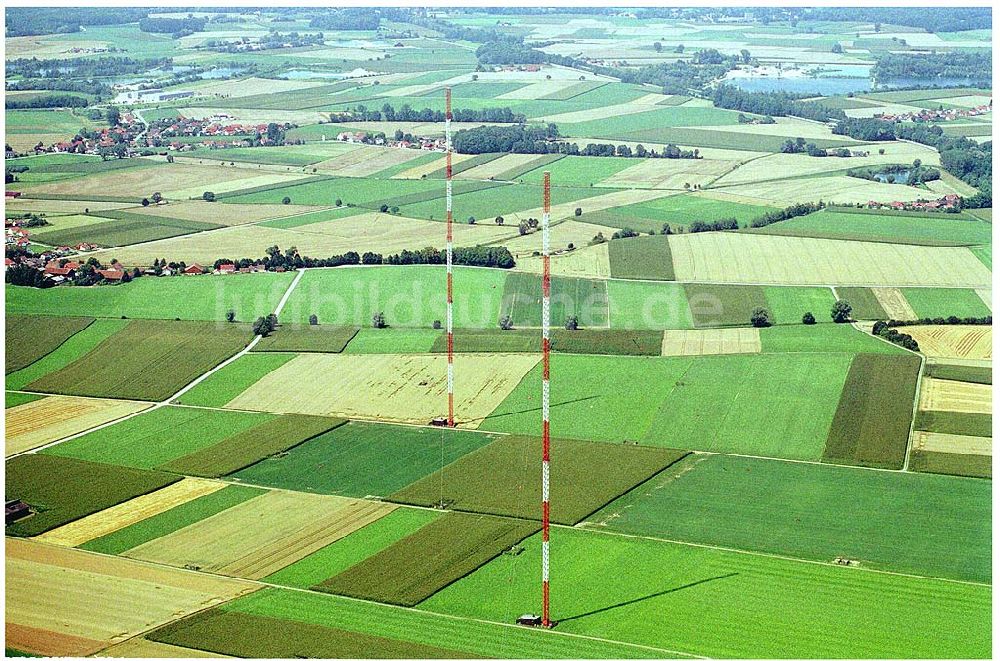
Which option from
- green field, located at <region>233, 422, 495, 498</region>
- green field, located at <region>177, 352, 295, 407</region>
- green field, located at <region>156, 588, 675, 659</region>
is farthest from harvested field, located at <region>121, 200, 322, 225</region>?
green field, located at <region>156, 588, 675, 659</region>

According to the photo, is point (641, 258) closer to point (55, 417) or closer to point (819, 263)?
point (819, 263)

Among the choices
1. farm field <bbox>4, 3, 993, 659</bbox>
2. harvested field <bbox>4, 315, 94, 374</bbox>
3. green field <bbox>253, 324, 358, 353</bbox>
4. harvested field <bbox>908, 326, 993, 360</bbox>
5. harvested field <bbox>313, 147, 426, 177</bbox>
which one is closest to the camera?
farm field <bbox>4, 3, 993, 659</bbox>

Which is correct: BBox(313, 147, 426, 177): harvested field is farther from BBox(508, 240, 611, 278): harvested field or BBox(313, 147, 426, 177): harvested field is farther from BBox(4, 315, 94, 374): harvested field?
BBox(4, 315, 94, 374): harvested field

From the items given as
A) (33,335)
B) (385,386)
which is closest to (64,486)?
(385,386)

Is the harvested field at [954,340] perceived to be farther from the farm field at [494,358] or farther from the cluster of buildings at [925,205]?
the cluster of buildings at [925,205]

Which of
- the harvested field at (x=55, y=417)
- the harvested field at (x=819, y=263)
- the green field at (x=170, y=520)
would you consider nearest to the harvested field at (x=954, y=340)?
the harvested field at (x=819, y=263)

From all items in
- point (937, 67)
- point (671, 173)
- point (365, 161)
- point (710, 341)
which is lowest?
point (710, 341)
